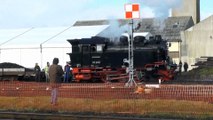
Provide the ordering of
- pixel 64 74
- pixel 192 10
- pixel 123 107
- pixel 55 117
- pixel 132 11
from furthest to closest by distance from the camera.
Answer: pixel 192 10
pixel 64 74
pixel 132 11
pixel 123 107
pixel 55 117

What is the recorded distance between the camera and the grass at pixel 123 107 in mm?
13844

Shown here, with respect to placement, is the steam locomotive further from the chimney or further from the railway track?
the chimney

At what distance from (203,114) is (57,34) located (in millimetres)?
28444

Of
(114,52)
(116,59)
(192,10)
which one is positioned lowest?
(116,59)

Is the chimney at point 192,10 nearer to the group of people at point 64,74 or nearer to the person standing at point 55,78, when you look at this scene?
the group of people at point 64,74

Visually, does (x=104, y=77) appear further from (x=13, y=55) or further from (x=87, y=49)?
(x=13, y=55)

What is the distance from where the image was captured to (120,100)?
53.4 feet

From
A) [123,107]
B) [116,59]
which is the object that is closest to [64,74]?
[116,59]

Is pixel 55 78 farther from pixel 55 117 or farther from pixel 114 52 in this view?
pixel 114 52

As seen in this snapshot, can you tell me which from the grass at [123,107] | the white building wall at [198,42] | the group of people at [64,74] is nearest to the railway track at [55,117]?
the grass at [123,107]

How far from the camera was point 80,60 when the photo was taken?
30.8m

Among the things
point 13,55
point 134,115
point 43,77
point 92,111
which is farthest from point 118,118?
point 13,55

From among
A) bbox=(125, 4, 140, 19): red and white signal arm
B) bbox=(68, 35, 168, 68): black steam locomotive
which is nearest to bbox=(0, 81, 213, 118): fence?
bbox=(125, 4, 140, 19): red and white signal arm

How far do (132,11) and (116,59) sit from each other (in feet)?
38.6
